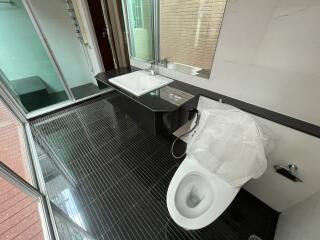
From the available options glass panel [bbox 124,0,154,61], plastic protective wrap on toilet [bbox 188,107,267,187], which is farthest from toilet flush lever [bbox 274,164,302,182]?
glass panel [bbox 124,0,154,61]

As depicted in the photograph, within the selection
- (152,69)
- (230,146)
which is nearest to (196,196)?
(230,146)

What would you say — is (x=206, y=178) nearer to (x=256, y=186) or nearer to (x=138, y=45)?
(x=256, y=186)

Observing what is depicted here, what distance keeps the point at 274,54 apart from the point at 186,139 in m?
1.17

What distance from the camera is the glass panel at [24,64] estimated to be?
1.92 meters

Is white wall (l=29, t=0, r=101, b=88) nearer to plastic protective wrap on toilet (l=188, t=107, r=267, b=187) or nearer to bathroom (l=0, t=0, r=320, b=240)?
bathroom (l=0, t=0, r=320, b=240)

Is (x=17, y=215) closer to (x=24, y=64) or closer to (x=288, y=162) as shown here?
(x=288, y=162)

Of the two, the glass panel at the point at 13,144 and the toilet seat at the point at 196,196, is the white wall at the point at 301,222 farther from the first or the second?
the glass panel at the point at 13,144

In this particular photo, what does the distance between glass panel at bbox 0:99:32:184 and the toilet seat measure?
48.8 inches

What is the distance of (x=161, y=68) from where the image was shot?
1.66m

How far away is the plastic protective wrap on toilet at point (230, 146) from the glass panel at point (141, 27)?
113 centimetres

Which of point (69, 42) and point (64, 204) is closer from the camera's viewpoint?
point (64, 204)

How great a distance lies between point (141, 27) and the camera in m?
1.67

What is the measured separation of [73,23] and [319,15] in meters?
3.05

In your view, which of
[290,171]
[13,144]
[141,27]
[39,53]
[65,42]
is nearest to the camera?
[290,171]
